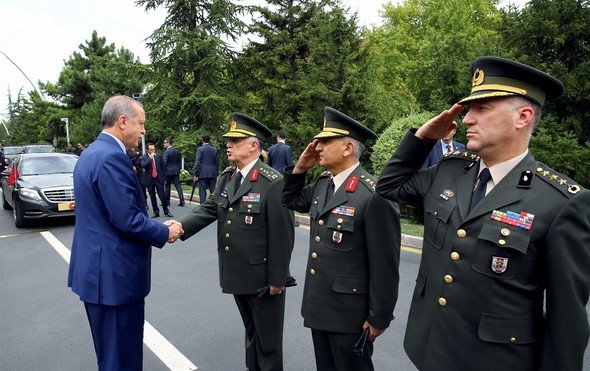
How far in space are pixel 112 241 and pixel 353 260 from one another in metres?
1.52

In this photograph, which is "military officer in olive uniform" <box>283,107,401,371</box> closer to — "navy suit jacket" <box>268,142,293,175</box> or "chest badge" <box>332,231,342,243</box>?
"chest badge" <box>332,231,342,243</box>

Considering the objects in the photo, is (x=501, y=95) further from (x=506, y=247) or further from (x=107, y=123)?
(x=107, y=123)

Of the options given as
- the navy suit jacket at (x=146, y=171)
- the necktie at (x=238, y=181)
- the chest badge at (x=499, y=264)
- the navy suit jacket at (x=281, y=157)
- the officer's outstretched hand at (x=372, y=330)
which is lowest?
the navy suit jacket at (x=146, y=171)

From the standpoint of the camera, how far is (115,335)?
2.50 meters

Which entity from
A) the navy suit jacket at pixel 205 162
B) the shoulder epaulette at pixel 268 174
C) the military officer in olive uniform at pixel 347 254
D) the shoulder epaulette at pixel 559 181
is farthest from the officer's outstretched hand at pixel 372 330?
the navy suit jacket at pixel 205 162

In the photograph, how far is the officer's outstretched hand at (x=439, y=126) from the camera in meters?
1.67

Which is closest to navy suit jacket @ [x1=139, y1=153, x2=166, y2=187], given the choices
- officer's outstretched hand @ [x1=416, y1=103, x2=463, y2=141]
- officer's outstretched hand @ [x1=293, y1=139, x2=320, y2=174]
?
officer's outstretched hand @ [x1=293, y1=139, x2=320, y2=174]

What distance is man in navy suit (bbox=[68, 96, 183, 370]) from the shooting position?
2.40m

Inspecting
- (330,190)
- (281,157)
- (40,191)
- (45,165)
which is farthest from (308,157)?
(45,165)

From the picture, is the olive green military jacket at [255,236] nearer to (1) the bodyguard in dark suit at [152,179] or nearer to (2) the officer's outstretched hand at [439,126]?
(2) the officer's outstretched hand at [439,126]

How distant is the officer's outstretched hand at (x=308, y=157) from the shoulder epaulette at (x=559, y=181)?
1262 mm

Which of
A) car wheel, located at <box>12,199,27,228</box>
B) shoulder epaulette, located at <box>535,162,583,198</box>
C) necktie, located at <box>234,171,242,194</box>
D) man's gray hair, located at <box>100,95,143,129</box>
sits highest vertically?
man's gray hair, located at <box>100,95,143,129</box>

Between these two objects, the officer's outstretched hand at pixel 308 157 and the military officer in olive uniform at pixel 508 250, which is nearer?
the military officer in olive uniform at pixel 508 250

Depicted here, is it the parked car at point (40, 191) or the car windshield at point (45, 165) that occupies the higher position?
the car windshield at point (45, 165)
